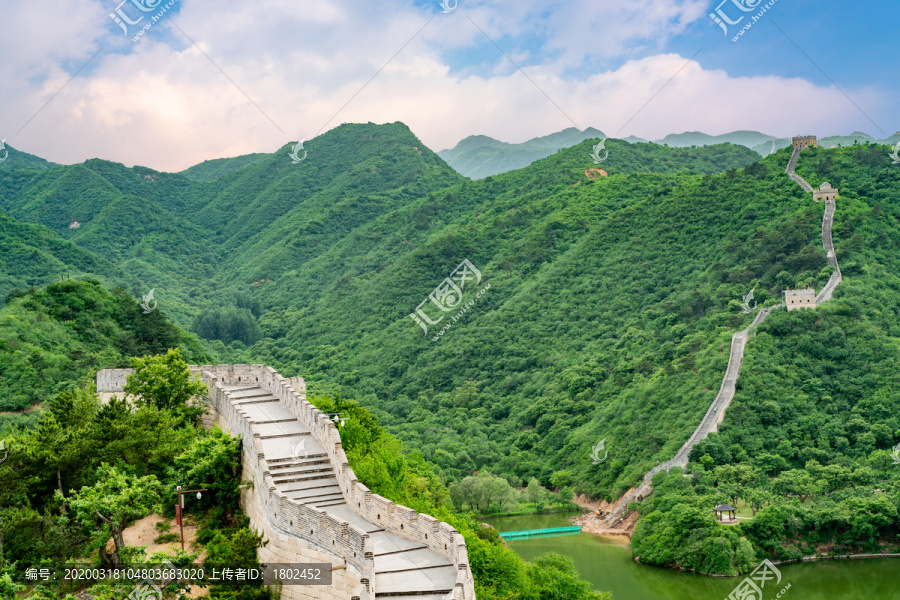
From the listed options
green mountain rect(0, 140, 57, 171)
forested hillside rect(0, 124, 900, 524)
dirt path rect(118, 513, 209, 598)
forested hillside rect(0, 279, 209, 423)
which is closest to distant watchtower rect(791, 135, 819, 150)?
forested hillside rect(0, 124, 900, 524)

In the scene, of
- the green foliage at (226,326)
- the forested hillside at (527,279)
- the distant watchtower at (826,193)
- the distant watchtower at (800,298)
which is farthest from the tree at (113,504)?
the green foliage at (226,326)

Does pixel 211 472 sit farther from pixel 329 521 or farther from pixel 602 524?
pixel 602 524

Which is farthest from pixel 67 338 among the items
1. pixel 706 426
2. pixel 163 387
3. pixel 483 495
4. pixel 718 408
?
pixel 718 408

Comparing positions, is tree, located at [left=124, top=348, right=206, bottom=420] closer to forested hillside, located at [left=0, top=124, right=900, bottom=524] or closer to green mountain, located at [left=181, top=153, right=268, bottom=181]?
forested hillside, located at [left=0, top=124, right=900, bottom=524]

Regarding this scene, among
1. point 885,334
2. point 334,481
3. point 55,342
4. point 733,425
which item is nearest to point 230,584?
point 334,481

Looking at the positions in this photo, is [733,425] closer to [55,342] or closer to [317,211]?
[55,342]

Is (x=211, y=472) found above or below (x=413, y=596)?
above
